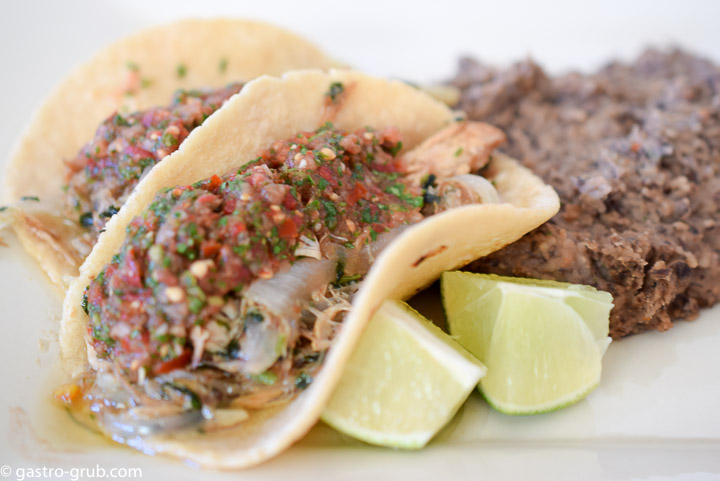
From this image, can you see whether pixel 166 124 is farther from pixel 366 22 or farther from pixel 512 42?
pixel 512 42

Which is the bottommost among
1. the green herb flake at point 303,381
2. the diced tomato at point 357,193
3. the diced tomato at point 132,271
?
the green herb flake at point 303,381

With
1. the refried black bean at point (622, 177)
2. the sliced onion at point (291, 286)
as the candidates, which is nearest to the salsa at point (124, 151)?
the sliced onion at point (291, 286)

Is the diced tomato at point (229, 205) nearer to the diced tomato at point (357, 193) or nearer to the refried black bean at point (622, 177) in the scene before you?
the diced tomato at point (357, 193)

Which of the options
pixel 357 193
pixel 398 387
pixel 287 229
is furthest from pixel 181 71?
pixel 398 387

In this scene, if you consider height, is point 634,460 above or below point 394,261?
below

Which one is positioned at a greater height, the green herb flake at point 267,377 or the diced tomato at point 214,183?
the diced tomato at point 214,183

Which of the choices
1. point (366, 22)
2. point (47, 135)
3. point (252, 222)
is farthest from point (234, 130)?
point (366, 22)

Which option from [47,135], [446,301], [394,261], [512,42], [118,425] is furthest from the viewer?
[512,42]
